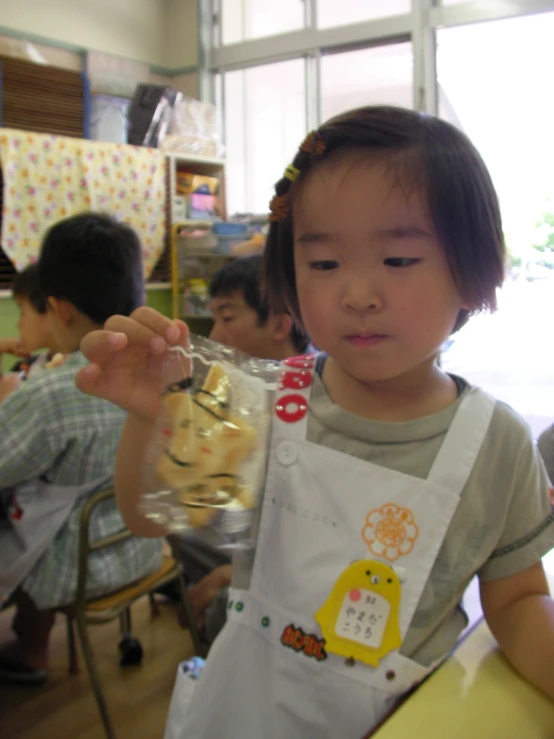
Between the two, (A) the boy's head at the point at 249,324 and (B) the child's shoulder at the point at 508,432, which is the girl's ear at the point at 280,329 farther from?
(B) the child's shoulder at the point at 508,432

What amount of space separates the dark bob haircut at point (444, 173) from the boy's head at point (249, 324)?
1.26 metres

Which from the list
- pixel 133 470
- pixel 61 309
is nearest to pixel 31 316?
pixel 61 309

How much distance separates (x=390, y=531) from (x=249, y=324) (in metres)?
1.37

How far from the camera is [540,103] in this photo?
3652 millimetres

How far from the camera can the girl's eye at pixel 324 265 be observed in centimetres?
73

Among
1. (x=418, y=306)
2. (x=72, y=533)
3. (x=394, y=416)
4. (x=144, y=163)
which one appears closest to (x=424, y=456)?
(x=394, y=416)

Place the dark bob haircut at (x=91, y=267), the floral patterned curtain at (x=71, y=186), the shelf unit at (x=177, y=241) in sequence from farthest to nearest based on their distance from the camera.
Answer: the shelf unit at (x=177, y=241) → the floral patterned curtain at (x=71, y=186) → the dark bob haircut at (x=91, y=267)

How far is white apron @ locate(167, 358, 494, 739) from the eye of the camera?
742 millimetres

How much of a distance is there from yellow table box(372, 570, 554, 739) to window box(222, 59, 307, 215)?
14.2 ft

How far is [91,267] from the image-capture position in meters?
1.79

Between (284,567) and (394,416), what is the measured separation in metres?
0.23

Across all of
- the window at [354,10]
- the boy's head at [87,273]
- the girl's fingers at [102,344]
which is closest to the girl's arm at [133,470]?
the girl's fingers at [102,344]

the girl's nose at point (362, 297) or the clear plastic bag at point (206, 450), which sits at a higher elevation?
the girl's nose at point (362, 297)

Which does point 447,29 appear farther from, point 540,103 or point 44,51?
point 44,51
